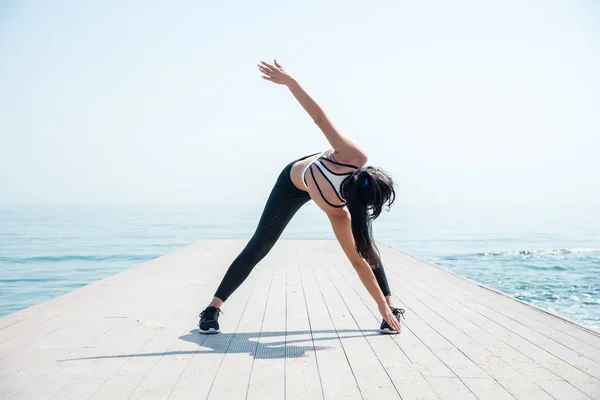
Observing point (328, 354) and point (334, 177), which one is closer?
point (328, 354)

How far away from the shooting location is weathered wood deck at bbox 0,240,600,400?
7.31ft

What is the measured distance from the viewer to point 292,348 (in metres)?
2.85

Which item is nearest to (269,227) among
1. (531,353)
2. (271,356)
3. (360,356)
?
(271,356)

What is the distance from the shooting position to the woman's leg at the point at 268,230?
10.6 ft

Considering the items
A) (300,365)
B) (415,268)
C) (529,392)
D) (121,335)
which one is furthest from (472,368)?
(415,268)

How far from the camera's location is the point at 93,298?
4.20 metres

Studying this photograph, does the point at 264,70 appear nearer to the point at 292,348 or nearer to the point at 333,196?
the point at 333,196

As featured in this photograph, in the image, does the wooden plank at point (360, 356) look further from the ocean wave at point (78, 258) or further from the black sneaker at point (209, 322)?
the ocean wave at point (78, 258)

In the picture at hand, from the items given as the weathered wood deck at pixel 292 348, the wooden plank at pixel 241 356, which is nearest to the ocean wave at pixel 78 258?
the weathered wood deck at pixel 292 348

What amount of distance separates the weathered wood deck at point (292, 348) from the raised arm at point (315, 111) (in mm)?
977

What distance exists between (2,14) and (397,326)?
6.06 metres

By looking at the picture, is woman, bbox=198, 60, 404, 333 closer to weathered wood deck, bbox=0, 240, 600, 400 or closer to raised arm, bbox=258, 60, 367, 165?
raised arm, bbox=258, 60, 367, 165

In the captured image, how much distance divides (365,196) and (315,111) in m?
0.51

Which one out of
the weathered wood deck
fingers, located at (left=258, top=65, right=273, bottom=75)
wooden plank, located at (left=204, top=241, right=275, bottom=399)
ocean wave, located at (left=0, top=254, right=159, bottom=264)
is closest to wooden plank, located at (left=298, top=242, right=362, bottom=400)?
the weathered wood deck
